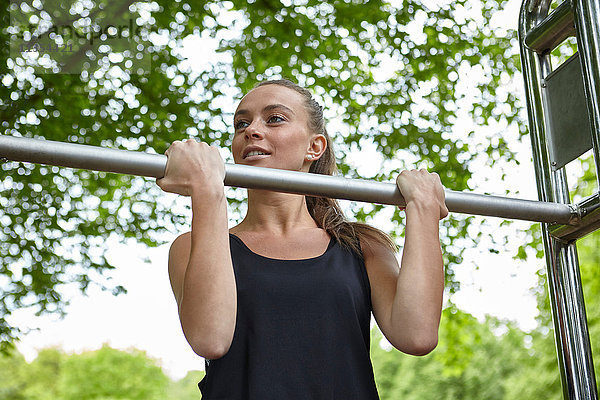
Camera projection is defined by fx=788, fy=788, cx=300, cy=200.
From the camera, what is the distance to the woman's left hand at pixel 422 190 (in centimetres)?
183

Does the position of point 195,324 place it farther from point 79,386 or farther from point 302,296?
point 79,386

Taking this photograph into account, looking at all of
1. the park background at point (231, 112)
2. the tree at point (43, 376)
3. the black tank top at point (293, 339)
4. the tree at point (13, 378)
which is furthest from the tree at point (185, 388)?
the black tank top at point (293, 339)

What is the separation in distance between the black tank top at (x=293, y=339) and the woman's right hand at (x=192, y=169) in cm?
32

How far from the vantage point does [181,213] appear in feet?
20.4

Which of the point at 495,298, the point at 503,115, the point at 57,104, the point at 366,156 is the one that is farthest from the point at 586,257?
the point at 57,104

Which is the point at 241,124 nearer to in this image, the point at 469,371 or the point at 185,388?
the point at 469,371

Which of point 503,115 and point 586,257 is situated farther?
point 586,257

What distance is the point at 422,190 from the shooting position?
1.86 m

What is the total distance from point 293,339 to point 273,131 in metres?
0.60

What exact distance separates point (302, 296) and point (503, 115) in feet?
17.3

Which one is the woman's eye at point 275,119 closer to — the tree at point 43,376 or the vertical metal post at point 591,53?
the vertical metal post at point 591,53

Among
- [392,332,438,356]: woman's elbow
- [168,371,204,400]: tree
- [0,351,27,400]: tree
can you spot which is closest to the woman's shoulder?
[392,332,438,356]: woman's elbow

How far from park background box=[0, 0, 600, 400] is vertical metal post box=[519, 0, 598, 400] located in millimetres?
4093

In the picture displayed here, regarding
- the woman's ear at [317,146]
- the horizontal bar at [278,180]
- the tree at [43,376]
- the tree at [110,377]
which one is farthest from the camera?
the tree at [43,376]
